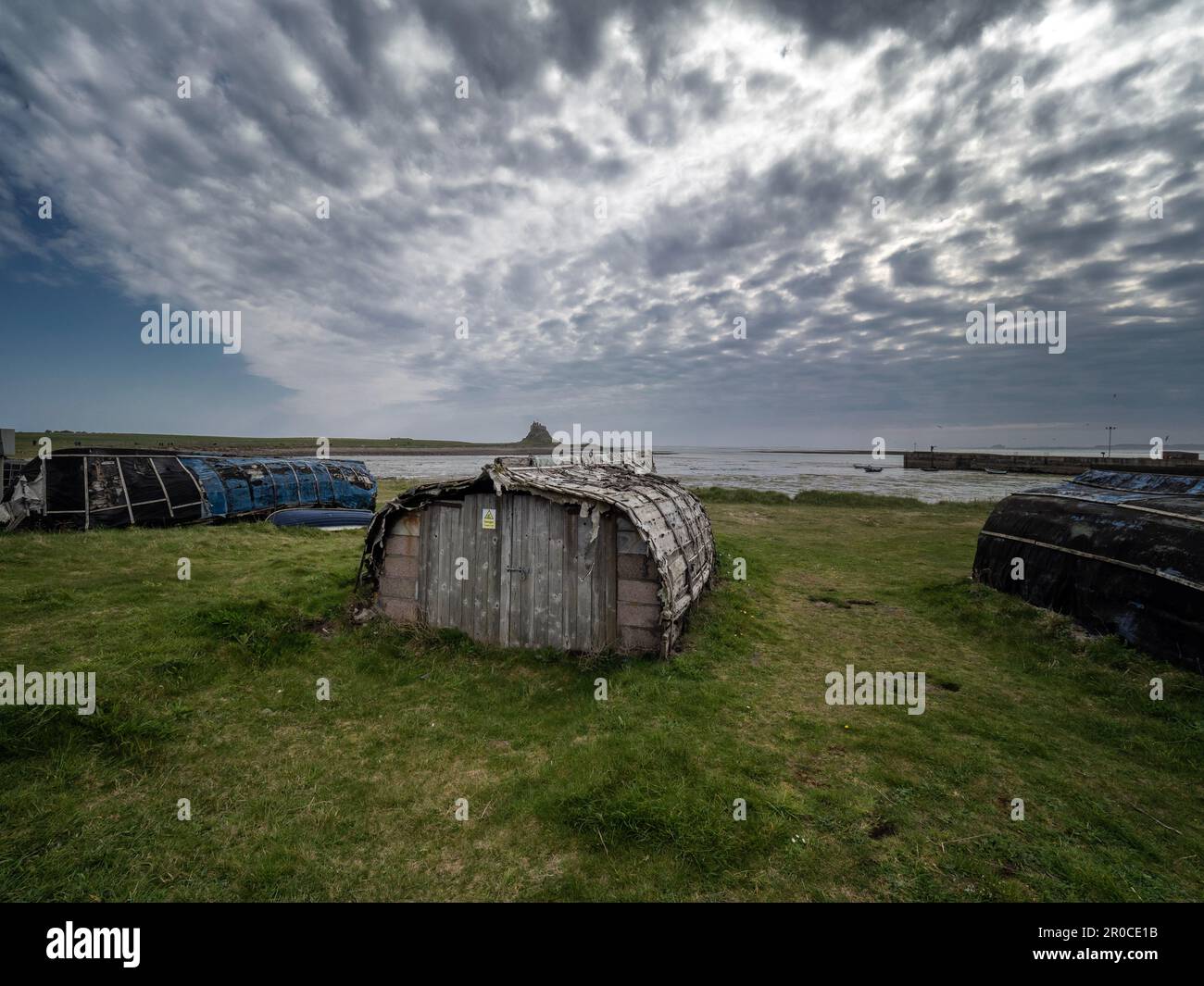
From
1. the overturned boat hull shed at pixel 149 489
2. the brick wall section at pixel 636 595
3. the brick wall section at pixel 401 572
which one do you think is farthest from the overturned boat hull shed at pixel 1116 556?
the overturned boat hull shed at pixel 149 489

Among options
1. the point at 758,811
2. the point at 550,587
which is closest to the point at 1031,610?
the point at 758,811

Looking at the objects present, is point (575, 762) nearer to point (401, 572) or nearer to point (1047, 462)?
point (401, 572)

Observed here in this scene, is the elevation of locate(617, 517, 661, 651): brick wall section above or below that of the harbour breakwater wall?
below

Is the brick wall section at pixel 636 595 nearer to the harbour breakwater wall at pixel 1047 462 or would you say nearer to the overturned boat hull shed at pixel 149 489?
the overturned boat hull shed at pixel 149 489

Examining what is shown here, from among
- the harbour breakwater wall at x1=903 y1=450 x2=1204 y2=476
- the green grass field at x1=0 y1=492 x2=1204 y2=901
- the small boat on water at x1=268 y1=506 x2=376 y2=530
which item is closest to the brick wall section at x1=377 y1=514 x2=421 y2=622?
the green grass field at x1=0 y1=492 x2=1204 y2=901

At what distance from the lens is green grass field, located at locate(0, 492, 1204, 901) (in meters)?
4.74

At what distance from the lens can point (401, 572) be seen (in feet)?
35.1

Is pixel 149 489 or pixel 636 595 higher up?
pixel 149 489

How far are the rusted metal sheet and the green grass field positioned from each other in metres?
0.73

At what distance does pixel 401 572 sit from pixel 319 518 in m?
14.6
